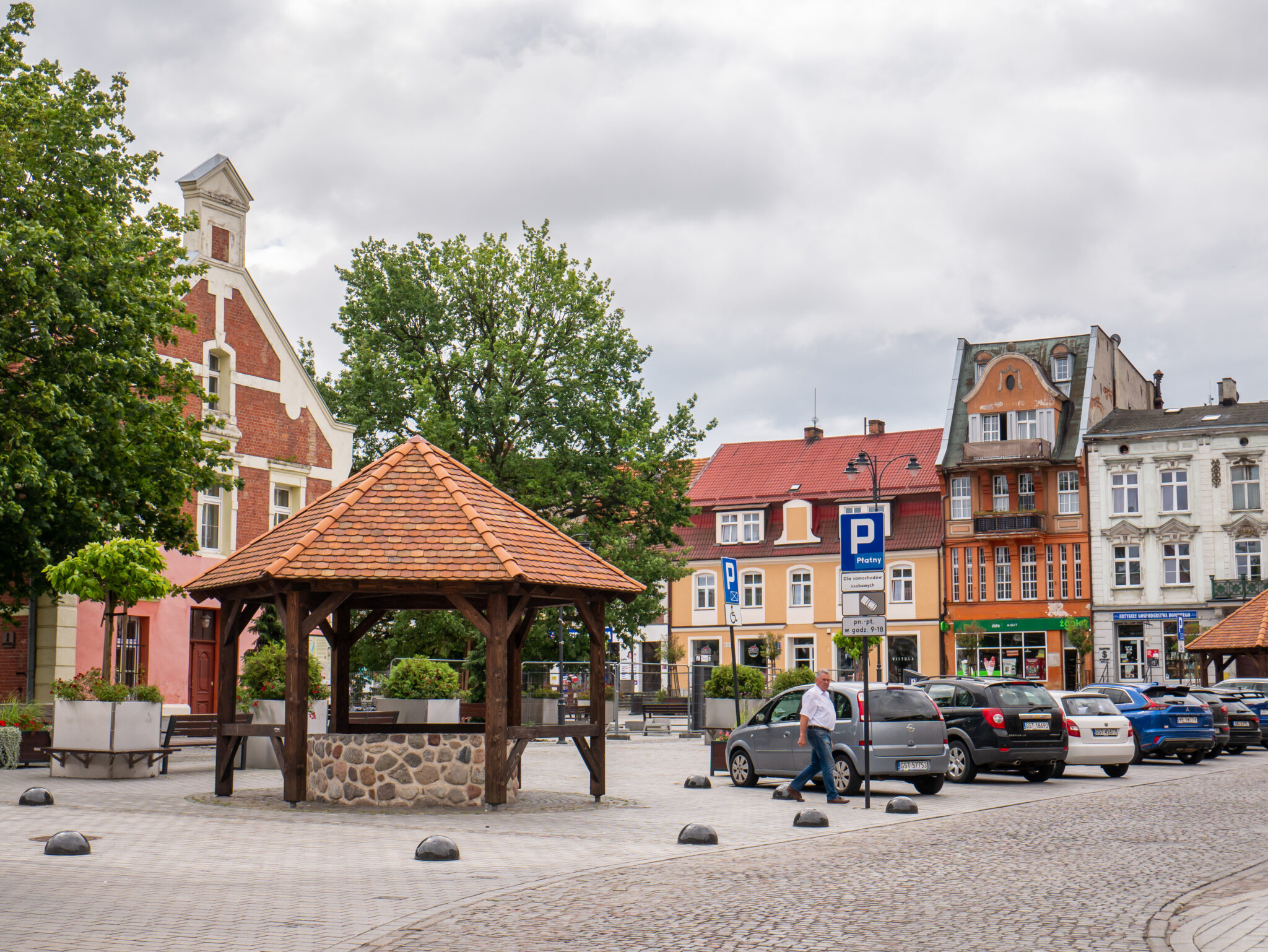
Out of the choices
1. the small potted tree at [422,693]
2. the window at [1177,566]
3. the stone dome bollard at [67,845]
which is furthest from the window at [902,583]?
the stone dome bollard at [67,845]

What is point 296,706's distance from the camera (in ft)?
54.8

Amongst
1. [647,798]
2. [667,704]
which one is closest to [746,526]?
[667,704]

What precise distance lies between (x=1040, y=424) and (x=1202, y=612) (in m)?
10.2

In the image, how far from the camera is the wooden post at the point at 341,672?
791 inches

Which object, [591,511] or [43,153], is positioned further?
[591,511]

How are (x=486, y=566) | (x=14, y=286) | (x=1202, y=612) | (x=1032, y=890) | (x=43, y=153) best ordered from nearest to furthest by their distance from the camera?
(x=1032, y=890)
(x=486, y=566)
(x=14, y=286)
(x=43, y=153)
(x=1202, y=612)

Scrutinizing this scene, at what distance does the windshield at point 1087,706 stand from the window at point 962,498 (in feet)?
127

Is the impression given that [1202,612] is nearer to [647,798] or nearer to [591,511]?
[591,511]

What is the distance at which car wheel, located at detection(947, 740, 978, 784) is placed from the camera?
72.6 feet

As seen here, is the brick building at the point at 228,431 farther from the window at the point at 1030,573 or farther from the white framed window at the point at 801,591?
the window at the point at 1030,573

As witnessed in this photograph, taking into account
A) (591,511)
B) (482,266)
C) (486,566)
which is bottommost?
(486,566)

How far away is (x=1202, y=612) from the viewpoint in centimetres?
5809

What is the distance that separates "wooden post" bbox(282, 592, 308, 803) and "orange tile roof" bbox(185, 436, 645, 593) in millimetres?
612

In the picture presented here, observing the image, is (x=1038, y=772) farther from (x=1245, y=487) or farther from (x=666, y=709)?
(x=1245, y=487)
